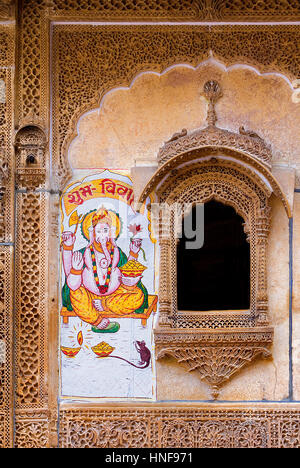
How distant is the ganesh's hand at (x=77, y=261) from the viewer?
6629 millimetres

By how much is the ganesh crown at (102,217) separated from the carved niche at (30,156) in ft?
1.95

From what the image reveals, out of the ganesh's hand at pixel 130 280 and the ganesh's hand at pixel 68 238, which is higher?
the ganesh's hand at pixel 68 238

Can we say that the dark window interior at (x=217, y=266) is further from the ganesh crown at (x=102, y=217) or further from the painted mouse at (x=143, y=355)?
the ganesh crown at (x=102, y=217)

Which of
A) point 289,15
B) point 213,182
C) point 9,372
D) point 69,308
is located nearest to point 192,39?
point 289,15

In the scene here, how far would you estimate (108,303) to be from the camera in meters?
6.57

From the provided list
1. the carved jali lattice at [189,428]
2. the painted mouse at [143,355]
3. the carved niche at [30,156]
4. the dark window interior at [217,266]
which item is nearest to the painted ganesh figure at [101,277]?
the painted mouse at [143,355]

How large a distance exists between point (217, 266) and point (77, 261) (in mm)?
1310

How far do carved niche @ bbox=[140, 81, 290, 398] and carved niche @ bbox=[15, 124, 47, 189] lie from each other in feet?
3.37

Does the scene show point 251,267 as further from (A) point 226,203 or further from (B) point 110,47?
(B) point 110,47

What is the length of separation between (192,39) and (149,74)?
1.73 feet

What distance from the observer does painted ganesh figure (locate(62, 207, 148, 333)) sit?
657 cm

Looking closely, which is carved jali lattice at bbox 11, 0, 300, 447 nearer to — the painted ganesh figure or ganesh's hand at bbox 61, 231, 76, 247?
ganesh's hand at bbox 61, 231, 76, 247

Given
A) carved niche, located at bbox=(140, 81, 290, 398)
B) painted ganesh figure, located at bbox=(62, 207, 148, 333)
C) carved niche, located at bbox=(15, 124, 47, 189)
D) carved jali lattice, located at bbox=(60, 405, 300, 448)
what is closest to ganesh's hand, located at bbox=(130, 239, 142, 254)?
painted ganesh figure, located at bbox=(62, 207, 148, 333)
